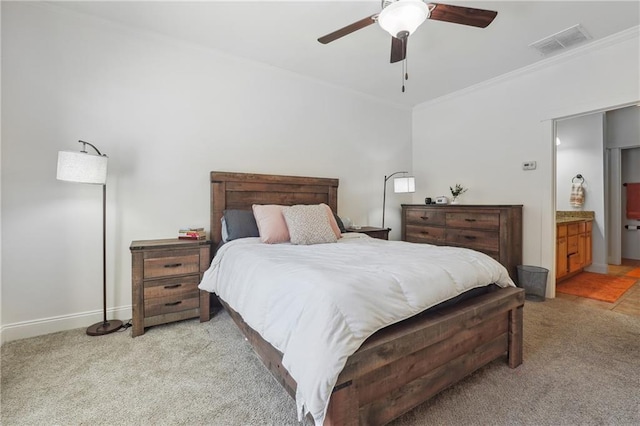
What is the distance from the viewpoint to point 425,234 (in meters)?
4.01

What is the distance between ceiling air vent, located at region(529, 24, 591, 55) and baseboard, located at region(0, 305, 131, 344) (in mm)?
4790

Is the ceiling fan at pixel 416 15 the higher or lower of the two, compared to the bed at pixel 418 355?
higher

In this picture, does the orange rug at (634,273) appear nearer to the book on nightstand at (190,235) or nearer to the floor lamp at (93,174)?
the book on nightstand at (190,235)

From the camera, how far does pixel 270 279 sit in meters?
1.49

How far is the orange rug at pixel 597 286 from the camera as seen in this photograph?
3234mm

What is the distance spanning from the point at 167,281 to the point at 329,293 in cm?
184

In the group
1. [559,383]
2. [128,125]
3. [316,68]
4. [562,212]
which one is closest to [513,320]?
[559,383]

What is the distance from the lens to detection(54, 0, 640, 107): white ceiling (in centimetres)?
228

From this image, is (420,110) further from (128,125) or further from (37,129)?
(37,129)

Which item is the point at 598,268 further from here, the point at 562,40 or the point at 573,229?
the point at 562,40

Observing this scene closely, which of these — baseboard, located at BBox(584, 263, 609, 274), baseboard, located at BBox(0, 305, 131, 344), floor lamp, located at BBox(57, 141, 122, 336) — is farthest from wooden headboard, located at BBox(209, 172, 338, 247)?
baseboard, located at BBox(584, 263, 609, 274)

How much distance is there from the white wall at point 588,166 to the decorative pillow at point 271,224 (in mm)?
4570

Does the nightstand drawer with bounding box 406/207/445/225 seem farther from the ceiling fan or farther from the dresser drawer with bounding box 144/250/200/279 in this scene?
the dresser drawer with bounding box 144/250/200/279

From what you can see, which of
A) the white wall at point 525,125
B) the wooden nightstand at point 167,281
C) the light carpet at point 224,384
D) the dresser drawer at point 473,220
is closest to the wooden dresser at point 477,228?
the dresser drawer at point 473,220
